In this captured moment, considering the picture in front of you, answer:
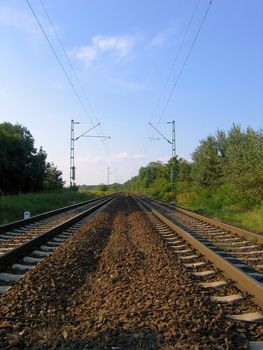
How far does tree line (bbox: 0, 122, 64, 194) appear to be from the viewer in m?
49.4

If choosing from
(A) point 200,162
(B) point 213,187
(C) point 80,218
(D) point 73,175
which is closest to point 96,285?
(C) point 80,218

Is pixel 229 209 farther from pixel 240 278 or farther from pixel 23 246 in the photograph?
pixel 240 278

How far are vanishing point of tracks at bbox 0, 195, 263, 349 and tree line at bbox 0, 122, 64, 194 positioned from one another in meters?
38.9

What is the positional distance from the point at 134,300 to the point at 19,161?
156 ft

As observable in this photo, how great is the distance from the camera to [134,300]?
19.5 feet

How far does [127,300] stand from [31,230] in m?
10.0

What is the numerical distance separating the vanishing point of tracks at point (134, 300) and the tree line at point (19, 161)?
128ft

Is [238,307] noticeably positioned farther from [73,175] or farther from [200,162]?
[73,175]

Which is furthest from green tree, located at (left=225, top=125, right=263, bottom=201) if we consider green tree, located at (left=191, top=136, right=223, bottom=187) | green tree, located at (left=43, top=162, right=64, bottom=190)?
green tree, located at (left=43, top=162, right=64, bottom=190)

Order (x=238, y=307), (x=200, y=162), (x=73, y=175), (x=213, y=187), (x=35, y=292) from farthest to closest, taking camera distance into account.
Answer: (x=73, y=175) → (x=200, y=162) → (x=213, y=187) → (x=35, y=292) → (x=238, y=307)

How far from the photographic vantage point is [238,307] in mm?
5707

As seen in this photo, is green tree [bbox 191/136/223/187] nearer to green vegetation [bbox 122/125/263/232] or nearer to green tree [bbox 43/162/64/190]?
green vegetation [bbox 122/125/263/232]

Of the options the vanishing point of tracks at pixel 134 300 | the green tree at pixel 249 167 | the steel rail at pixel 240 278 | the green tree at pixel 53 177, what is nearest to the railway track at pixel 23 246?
the vanishing point of tracks at pixel 134 300

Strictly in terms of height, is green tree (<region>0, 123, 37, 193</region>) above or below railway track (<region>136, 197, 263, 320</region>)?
above
